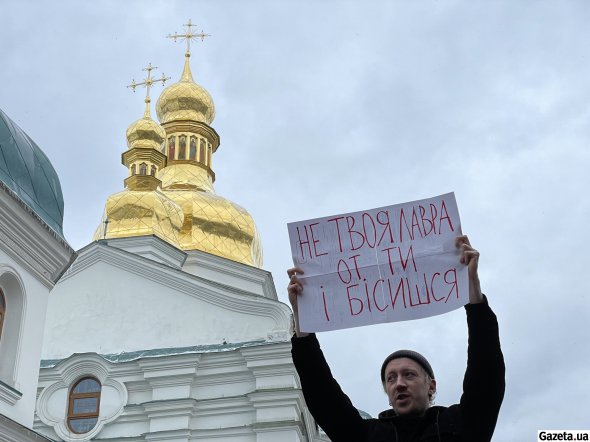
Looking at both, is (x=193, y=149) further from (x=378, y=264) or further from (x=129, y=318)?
(x=378, y=264)

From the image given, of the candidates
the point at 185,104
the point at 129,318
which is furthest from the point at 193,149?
the point at 129,318

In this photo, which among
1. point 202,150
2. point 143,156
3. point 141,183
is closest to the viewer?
point 141,183

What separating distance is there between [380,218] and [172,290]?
1531 centimetres

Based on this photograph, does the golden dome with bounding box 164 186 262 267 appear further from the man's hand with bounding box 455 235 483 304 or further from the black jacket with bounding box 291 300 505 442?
the black jacket with bounding box 291 300 505 442

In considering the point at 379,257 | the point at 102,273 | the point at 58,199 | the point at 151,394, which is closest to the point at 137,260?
the point at 102,273

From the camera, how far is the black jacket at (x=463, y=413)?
2.77 metres

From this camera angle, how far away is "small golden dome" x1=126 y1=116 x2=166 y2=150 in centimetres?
2559

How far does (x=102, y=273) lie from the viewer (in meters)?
18.5

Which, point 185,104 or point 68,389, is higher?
point 185,104

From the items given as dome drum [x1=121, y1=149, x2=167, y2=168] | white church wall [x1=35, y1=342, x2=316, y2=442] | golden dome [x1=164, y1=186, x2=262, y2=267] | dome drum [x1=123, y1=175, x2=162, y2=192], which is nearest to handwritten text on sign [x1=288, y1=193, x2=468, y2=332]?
white church wall [x1=35, y1=342, x2=316, y2=442]

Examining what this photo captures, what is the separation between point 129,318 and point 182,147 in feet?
40.5

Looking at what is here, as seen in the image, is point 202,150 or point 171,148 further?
point 202,150

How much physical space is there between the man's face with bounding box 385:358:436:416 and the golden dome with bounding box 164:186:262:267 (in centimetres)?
2207

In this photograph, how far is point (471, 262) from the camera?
10.0 feet
